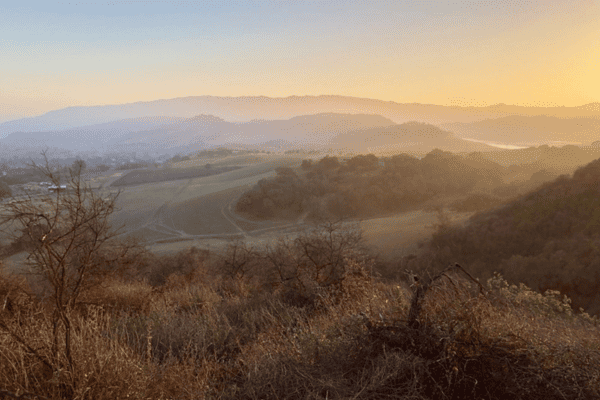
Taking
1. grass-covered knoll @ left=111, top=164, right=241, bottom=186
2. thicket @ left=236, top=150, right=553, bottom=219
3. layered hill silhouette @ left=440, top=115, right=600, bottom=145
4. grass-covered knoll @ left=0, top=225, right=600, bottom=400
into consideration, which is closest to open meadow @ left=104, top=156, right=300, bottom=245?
grass-covered knoll @ left=111, top=164, right=241, bottom=186

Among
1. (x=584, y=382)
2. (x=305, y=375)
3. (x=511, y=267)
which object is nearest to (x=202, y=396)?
(x=305, y=375)

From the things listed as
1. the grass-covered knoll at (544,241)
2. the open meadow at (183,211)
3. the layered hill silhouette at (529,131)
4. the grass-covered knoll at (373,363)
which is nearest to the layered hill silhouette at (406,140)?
the layered hill silhouette at (529,131)

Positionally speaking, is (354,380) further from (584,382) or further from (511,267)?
(511,267)

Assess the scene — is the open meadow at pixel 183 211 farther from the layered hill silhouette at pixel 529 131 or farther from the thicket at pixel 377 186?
the layered hill silhouette at pixel 529 131

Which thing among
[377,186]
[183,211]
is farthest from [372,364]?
[183,211]

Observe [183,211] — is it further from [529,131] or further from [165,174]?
[529,131]
